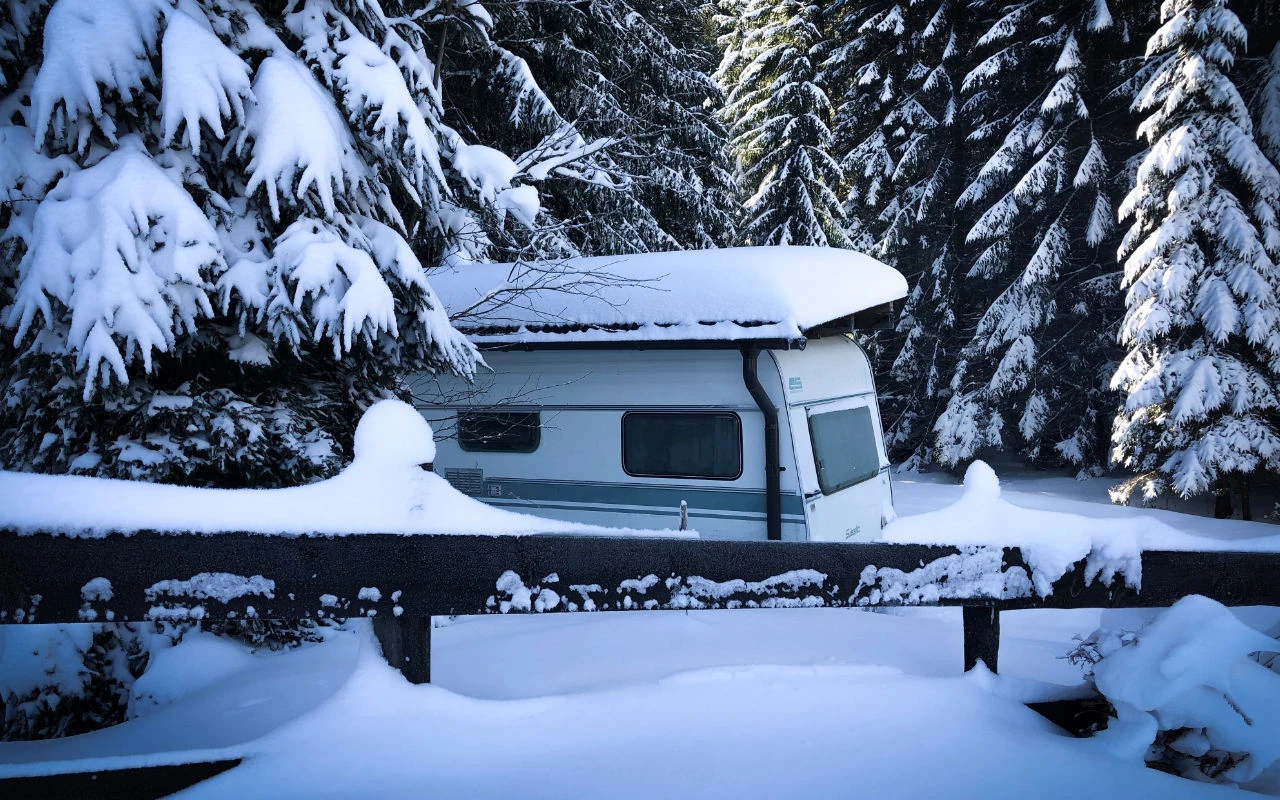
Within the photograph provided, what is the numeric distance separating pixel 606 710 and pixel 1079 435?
17731 mm

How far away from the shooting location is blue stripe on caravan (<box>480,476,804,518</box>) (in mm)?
7039

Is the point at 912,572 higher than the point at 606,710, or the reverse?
the point at 912,572

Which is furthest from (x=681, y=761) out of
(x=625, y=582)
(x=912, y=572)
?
(x=912, y=572)

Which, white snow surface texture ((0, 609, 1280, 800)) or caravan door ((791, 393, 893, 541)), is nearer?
white snow surface texture ((0, 609, 1280, 800))

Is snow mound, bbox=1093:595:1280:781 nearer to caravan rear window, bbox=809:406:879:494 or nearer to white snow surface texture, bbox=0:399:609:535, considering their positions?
white snow surface texture, bbox=0:399:609:535

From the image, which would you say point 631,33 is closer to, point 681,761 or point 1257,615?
point 1257,615

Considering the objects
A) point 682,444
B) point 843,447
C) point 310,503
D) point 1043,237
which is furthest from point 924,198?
point 310,503

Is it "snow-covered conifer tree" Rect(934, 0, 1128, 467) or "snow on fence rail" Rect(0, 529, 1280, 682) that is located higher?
"snow-covered conifer tree" Rect(934, 0, 1128, 467)

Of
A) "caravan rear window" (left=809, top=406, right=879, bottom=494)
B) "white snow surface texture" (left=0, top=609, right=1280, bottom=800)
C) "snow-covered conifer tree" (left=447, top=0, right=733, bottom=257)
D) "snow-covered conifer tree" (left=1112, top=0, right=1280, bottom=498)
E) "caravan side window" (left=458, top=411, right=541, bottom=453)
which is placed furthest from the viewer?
"snow-covered conifer tree" (left=447, top=0, right=733, bottom=257)

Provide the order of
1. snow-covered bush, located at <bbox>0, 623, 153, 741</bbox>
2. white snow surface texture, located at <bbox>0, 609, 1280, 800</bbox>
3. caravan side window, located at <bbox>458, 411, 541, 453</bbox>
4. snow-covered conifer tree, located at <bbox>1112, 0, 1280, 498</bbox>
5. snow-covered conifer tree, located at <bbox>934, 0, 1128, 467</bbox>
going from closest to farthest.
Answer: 1. white snow surface texture, located at <bbox>0, 609, 1280, 800</bbox>
2. snow-covered bush, located at <bbox>0, 623, 153, 741</bbox>
3. caravan side window, located at <bbox>458, 411, 541, 453</bbox>
4. snow-covered conifer tree, located at <bbox>1112, 0, 1280, 498</bbox>
5. snow-covered conifer tree, located at <bbox>934, 0, 1128, 467</bbox>

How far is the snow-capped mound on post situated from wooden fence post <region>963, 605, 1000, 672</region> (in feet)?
3.59

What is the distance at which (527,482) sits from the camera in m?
8.12

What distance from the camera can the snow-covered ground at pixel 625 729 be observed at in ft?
5.78

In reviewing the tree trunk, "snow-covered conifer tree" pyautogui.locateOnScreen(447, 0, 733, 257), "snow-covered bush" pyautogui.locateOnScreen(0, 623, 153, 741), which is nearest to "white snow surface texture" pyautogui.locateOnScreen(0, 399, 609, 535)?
"snow-covered bush" pyautogui.locateOnScreen(0, 623, 153, 741)
